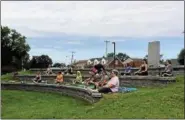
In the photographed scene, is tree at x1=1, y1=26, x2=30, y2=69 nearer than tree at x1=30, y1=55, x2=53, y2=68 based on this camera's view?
No

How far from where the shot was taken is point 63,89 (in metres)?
28.6

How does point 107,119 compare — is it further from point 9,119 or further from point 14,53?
point 14,53

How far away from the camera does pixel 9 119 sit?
1441 centimetres

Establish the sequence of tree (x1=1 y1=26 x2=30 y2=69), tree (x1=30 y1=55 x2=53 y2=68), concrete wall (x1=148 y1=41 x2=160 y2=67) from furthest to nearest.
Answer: tree (x1=1 y1=26 x2=30 y2=69)
tree (x1=30 y1=55 x2=53 y2=68)
concrete wall (x1=148 y1=41 x2=160 y2=67)

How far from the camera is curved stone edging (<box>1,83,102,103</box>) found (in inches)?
752

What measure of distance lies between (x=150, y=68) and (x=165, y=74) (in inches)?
186

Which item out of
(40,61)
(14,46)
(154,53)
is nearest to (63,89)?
(154,53)

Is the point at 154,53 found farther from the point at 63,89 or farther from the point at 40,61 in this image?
the point at 40,61

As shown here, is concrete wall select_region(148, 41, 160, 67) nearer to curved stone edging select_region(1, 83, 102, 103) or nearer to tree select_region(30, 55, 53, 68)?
curved stone edging select_region(1, 83, 102, 103)

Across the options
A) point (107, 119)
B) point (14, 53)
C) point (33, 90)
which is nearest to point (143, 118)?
point (107, 119)

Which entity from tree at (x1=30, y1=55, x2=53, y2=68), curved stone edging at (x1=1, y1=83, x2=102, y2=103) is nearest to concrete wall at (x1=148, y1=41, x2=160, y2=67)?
curved stone edging at (x1=1, y1=83, x2=102, y2=103)

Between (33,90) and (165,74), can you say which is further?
(33,90)

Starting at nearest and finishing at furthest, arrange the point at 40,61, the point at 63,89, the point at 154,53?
the point at 63,89
the point at 154,53
the point at 40,61

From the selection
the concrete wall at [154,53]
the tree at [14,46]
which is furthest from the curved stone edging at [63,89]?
the tree at [14,46]
